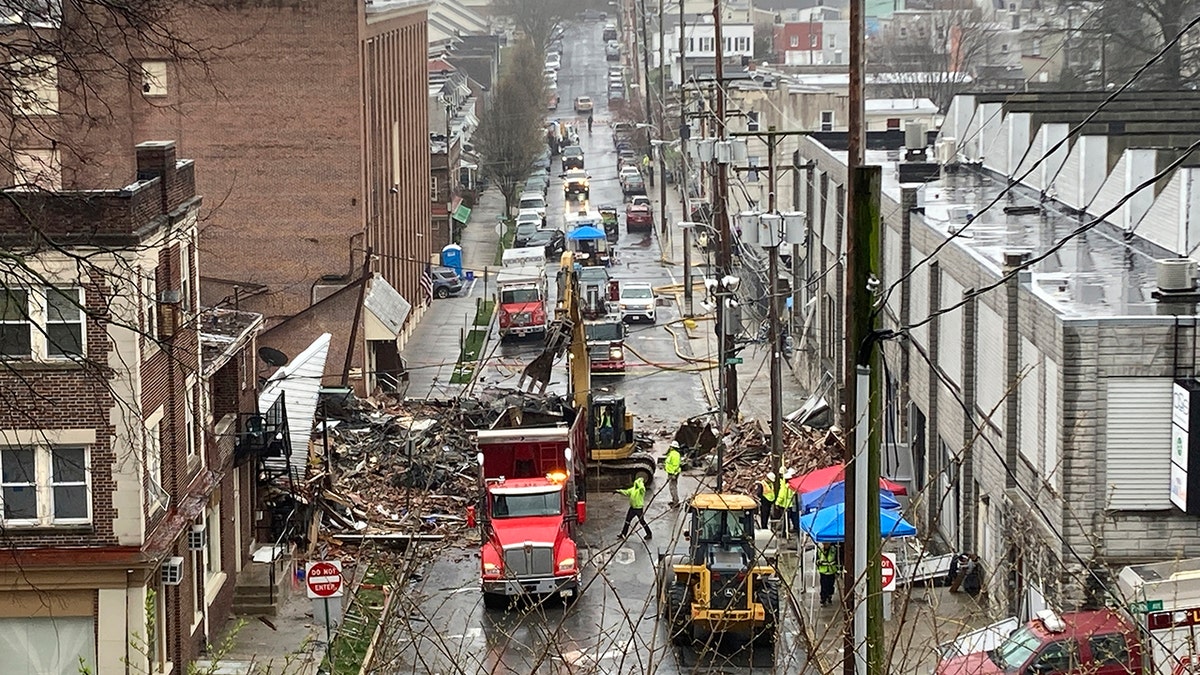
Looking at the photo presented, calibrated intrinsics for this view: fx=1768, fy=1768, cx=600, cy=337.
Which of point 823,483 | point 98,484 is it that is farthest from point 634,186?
point 98,484

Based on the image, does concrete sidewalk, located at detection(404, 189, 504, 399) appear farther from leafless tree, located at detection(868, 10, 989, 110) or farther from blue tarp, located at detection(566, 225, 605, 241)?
leafless tree, located at detection(868, 10, 989, 110)

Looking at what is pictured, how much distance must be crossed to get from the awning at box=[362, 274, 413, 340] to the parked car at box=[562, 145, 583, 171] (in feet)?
181

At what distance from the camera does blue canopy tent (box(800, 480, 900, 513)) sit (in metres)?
24.5

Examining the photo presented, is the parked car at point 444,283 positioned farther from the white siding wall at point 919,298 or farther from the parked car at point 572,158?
the parked car at point 572,158

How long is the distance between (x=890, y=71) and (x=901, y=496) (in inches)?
3556

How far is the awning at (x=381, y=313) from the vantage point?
1865 inches

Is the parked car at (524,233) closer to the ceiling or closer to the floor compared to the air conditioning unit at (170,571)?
closer to the ceiling

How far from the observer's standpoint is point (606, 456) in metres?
35.2

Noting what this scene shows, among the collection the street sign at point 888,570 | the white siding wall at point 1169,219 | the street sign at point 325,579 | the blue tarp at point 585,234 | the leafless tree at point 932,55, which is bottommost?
the street sign at point 325,579

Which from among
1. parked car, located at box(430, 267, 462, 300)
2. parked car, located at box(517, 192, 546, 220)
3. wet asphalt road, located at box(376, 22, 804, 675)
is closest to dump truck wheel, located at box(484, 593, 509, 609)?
wet asphalt road, located at box(376, 22, 804, 675)

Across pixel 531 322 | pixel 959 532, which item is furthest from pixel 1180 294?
pixel 531 322

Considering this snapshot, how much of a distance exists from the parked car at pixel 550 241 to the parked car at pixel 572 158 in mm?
28988

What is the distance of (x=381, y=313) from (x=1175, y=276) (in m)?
29.7

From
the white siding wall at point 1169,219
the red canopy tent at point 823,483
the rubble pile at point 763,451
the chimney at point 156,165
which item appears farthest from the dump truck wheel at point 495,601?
the white siding wall at point 1169,219
